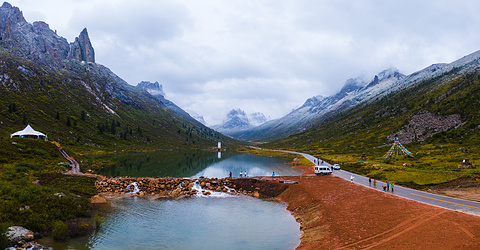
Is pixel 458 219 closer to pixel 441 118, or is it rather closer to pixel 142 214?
pixel 142 214

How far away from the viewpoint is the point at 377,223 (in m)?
29.6

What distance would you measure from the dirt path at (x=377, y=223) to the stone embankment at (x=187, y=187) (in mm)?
13446

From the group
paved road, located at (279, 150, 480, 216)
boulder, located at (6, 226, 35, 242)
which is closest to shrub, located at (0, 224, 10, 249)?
boulder, located at (6, 226, 35, 242)

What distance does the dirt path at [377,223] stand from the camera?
23.7m

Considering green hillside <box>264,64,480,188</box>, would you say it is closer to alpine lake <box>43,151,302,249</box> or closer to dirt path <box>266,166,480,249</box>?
dirt path <box>266,166,480,249</box>

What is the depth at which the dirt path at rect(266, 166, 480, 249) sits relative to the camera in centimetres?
2366

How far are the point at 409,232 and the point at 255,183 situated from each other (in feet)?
127

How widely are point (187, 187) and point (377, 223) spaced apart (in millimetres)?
41822

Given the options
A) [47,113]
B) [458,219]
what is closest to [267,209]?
[458,219]

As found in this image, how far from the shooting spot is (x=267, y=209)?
4531 centimetres

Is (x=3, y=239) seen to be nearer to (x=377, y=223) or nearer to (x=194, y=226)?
(x=194, y=226)

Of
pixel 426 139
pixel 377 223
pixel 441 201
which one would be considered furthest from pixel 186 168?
pixel 426 139

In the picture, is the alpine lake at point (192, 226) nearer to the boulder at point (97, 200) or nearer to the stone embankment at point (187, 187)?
the boulder at point (97, 200)

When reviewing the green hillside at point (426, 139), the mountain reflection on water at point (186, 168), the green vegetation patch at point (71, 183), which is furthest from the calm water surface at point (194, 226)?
the mountain reflection on water at point (186, 168)
